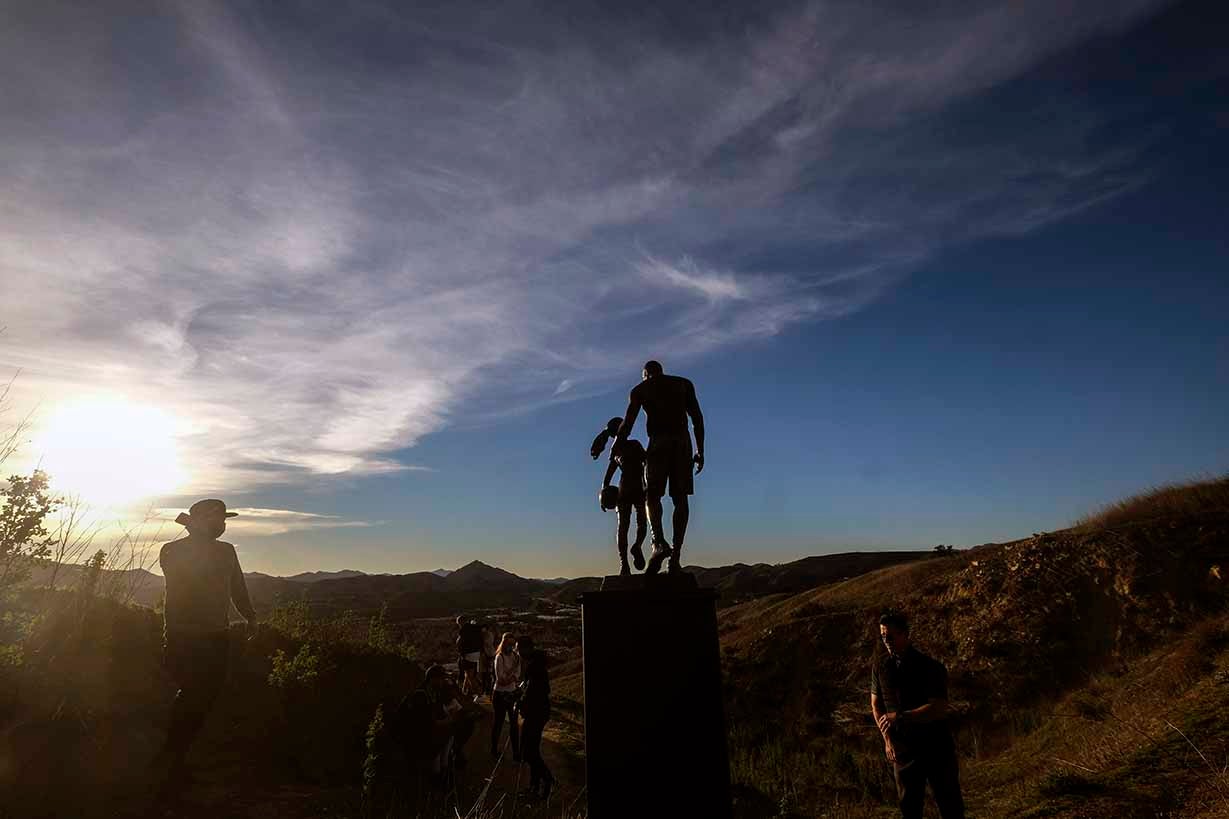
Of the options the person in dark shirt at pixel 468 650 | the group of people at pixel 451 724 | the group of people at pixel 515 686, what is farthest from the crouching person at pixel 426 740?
the person in dark shirt at pixel 468 650

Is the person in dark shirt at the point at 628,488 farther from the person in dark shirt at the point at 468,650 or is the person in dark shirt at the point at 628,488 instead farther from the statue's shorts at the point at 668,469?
the person in dark shirt at the point at 468,650

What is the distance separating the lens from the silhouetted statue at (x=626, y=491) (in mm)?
6578

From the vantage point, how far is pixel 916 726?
5363 mm

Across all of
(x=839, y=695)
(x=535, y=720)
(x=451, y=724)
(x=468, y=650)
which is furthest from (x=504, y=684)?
(x=839, y=695)

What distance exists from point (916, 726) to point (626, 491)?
3242mm

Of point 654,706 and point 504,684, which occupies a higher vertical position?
point 654,706

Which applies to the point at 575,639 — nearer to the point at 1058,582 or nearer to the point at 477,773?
the point at 1058,582

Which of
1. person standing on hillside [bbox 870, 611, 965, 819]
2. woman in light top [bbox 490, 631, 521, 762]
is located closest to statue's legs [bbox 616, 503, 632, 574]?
person standing on hillside [bbox 870, 611, 965, 819]

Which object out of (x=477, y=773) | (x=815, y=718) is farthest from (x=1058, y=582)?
(x=477, y=773)

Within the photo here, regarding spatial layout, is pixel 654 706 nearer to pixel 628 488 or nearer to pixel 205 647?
pixel 628 488

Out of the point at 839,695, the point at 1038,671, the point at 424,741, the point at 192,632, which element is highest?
the point at 192,632

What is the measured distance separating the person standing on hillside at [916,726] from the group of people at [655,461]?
2.02 meters

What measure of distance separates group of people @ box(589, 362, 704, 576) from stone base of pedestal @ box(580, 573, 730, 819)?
542 millimetres

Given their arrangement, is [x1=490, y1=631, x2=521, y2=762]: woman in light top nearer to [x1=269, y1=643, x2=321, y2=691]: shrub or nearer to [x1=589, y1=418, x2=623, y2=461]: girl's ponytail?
[x1=269, y1=643, x2=321, y2=691]: shrub
